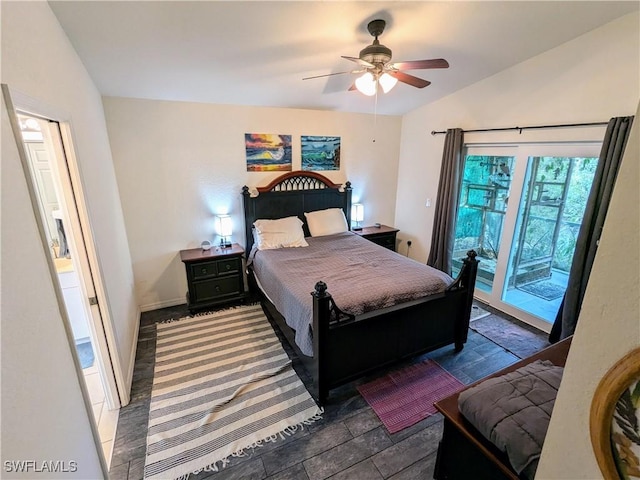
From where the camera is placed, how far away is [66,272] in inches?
101

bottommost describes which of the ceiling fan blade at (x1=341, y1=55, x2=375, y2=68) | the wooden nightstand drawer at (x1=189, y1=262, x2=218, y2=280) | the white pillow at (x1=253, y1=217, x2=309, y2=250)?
the wooden nightstand drawer at (x1=189, y1=262, x2=218, y2=280)

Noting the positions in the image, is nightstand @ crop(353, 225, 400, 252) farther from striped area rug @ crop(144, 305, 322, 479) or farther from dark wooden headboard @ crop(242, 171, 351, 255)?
striped area rug @ crop(144, 305, 322, 479)

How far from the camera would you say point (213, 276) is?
3490 millimetres

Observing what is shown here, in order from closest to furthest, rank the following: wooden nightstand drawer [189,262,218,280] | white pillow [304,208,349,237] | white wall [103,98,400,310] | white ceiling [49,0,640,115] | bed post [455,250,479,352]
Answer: white ceiling [49,0,640,115] < bed post [455,250,479,352] < white wall [103,98,400,310] < wooden nightstand drawer [189,262,218,280] < white pillow [304,208,349,237]

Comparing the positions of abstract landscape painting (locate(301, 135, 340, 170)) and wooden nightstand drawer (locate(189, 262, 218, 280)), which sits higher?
abstract landscape painting (locate(301, 135, 340, 170))

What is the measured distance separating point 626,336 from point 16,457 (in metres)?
1.55

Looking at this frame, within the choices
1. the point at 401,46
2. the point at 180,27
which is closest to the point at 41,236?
the point at 180,27

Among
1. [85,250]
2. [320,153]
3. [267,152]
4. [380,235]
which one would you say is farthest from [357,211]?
[85,250]

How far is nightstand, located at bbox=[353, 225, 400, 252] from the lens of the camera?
173 inches

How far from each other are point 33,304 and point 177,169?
2654mm

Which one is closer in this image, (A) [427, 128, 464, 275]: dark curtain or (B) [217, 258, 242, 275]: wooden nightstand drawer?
(B) [217, 258, 242, 275]: wooden nightstand drawer

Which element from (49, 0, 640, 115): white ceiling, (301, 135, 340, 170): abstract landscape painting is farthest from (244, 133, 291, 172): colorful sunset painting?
(49, 0, 640, 115): white ceiling

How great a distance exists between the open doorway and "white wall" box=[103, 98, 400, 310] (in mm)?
625

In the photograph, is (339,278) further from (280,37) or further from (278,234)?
(280,37)
